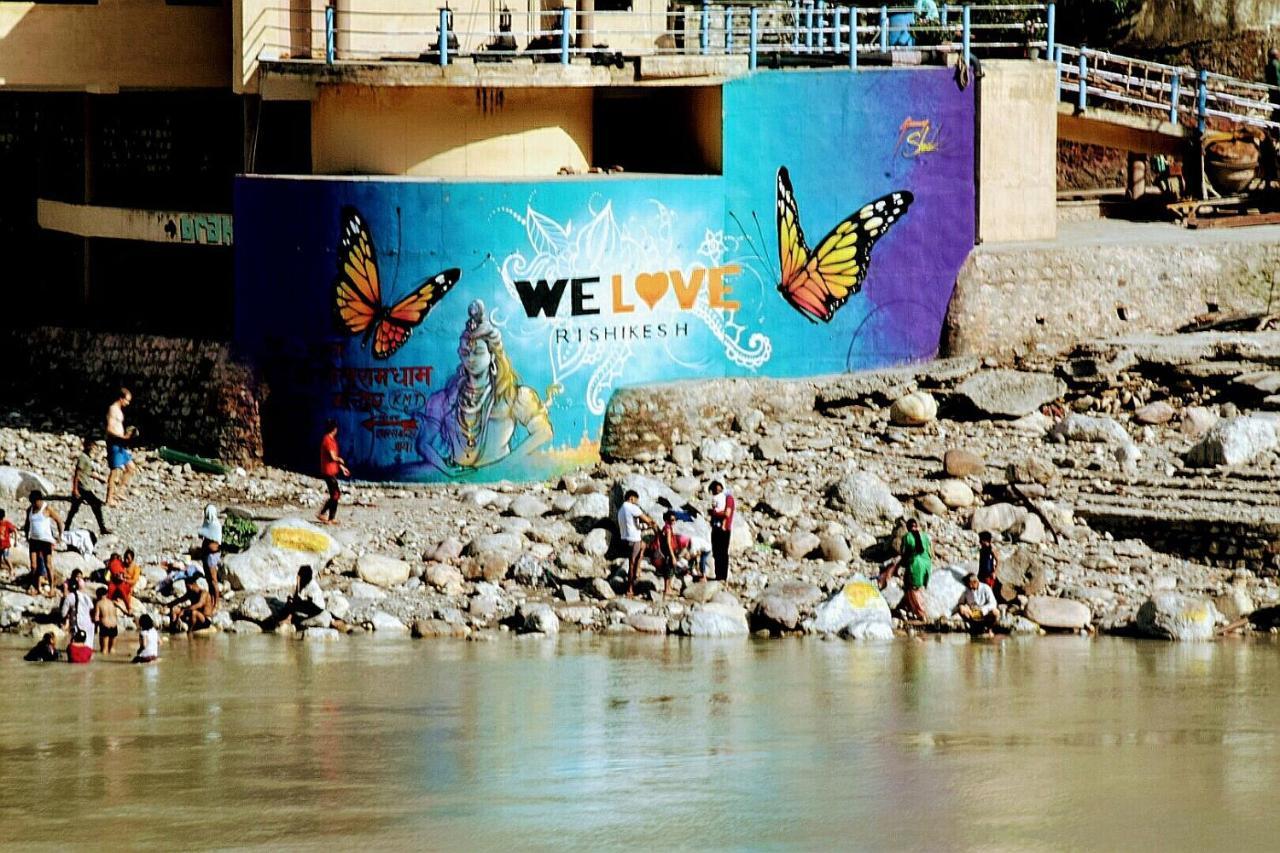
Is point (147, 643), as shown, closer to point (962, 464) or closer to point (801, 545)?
point (801, 545)

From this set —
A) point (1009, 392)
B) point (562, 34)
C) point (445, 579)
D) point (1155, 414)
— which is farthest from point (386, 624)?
point (1155, 414)

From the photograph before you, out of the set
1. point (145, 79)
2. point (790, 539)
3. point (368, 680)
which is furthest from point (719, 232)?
point (368, 680)

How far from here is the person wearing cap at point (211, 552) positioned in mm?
26797

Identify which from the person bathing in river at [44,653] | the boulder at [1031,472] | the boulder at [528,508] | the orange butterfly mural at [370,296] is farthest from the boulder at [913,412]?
the person bathing in river at [44,653]

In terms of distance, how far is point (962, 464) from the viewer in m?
30.8

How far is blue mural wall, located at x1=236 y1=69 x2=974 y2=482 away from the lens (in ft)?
102

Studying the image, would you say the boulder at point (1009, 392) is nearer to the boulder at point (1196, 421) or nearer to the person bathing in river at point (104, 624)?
the boulder at point (1196, 421)

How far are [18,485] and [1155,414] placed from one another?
581 inches

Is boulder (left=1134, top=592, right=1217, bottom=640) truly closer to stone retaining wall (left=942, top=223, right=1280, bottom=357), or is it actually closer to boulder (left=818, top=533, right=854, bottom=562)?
boulder (left=818, top=533, right=854, bottom=562)

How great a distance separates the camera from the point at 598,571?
28156 mm

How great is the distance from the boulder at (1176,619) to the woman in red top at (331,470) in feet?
31.5

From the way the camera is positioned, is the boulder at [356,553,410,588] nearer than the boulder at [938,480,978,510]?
Yes

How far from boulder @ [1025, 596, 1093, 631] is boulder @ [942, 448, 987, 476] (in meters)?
3.83

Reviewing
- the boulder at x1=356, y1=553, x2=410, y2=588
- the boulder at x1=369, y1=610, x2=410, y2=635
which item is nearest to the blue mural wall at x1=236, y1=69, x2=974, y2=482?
the boulder at x1=356, y1=553, x2=410, y2=588
